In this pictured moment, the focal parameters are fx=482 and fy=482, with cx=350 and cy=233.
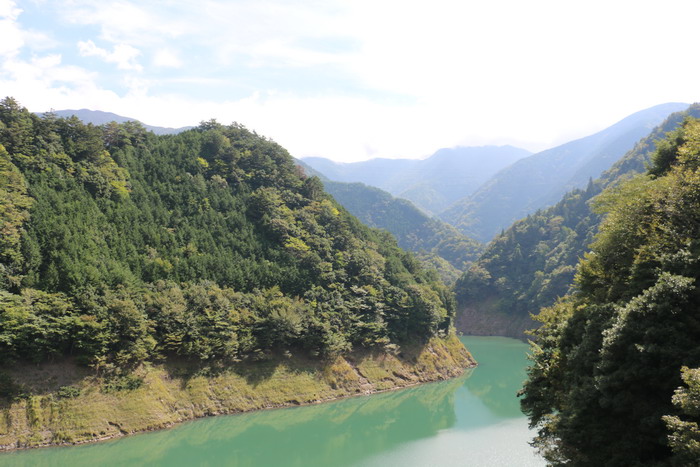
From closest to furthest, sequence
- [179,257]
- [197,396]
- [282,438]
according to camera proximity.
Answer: [282,438] < [197,396] < [179,257]

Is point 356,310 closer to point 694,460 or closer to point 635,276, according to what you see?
point 635,276

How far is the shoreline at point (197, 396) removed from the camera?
27.6 metres

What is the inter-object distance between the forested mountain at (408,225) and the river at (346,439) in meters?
94.6

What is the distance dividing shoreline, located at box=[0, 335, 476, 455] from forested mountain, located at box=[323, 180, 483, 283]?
9016cm

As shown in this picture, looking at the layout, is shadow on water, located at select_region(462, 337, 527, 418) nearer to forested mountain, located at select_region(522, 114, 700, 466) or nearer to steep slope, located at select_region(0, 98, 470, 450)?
steep slope, located at select_region(0, 98, 470, 450)

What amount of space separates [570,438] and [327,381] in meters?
27.3

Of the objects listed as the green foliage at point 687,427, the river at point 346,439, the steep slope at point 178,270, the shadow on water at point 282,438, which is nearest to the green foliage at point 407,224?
the steep slope at point 178,270

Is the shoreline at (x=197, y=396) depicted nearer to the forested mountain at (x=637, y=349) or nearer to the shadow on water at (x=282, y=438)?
the shadow on water at (x=282, y=438)

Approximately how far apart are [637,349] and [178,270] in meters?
33.5

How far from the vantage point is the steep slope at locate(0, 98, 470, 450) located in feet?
100

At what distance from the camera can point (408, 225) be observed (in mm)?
168500

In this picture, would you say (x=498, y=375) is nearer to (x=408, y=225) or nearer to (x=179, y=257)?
(x=179, y=257)

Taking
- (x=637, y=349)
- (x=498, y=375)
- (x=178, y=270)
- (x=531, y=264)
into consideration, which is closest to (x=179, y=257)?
(x=178, y=270)

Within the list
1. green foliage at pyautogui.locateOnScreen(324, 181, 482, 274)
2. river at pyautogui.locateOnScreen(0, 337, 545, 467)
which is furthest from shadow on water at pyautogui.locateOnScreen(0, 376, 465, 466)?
green foliage at pyautogui.locateOnScreen(324, 181, 482, 274)
